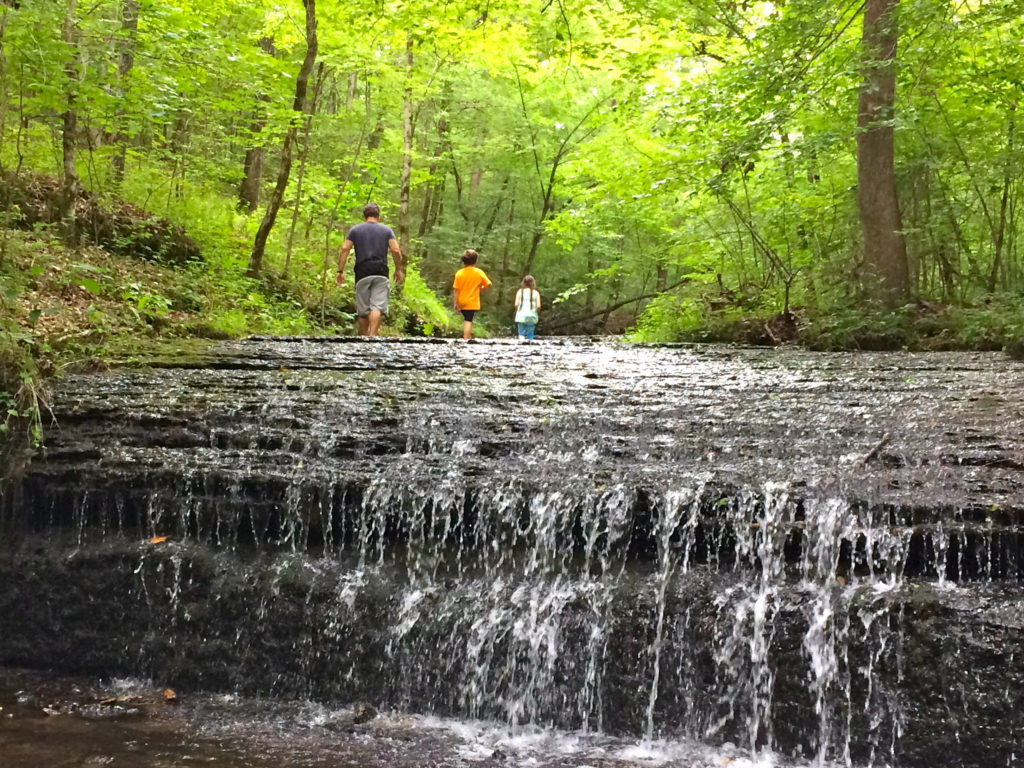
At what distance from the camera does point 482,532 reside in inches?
200

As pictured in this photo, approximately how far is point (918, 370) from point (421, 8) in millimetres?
9086

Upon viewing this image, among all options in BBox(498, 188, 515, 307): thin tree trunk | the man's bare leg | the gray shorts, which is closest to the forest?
the gray shorts

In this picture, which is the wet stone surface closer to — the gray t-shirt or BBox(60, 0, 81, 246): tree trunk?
BBox(60, 0, 81, 246): tree trunk

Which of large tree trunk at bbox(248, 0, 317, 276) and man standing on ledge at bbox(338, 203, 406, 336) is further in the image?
large tree trunk at bbox(248, 0, 317, 276)

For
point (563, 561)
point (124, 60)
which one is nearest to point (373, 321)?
point (124, 60)

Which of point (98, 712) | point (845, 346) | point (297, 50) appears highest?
point (297, 50)

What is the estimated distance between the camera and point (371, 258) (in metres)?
11.2

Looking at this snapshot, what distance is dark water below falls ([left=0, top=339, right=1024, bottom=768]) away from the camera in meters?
3.96

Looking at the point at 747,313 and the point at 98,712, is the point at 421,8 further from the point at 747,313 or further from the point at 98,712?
the point at 98,712

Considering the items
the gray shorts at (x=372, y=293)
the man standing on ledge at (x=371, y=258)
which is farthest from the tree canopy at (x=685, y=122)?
the gray shorts at (x=372, y=293)

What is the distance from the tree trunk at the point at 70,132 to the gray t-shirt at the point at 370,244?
3.79m

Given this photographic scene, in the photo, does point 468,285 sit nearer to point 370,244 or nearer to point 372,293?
point 372,293

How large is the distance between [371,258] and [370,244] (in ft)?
0.69

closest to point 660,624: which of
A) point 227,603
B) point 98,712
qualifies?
point 227,603
